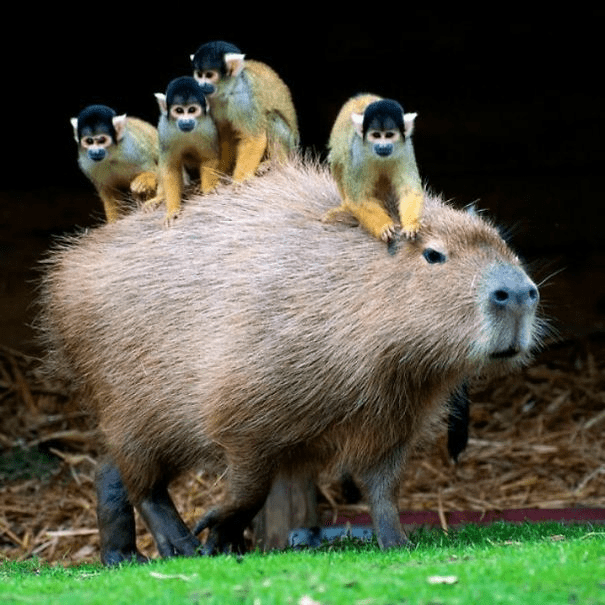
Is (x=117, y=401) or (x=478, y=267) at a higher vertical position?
(x=478, y=267)

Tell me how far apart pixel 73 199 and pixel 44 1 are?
151cm

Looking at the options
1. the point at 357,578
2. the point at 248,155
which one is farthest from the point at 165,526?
the point at 357,578

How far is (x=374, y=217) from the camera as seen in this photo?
704 cm

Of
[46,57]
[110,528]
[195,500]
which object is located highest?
[46,57]

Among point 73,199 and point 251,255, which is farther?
point 73,199

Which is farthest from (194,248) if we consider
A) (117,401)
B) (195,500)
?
(195,500)

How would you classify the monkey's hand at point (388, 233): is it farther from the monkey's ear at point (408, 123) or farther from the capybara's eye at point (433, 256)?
the monkey's ear at point (408, 123)

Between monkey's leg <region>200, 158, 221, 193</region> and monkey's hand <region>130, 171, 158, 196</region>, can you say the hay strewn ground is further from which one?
monkey's leg <region>200, 158, 221, 193</region>

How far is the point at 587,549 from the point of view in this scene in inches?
245

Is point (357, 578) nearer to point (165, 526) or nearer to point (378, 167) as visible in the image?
point (378, 167)

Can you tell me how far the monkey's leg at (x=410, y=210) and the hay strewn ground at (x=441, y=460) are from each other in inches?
158

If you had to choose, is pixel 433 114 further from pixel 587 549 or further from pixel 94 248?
pixel 587 549

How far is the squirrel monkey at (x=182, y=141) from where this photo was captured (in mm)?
7660

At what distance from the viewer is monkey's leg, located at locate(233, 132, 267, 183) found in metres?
8.02
